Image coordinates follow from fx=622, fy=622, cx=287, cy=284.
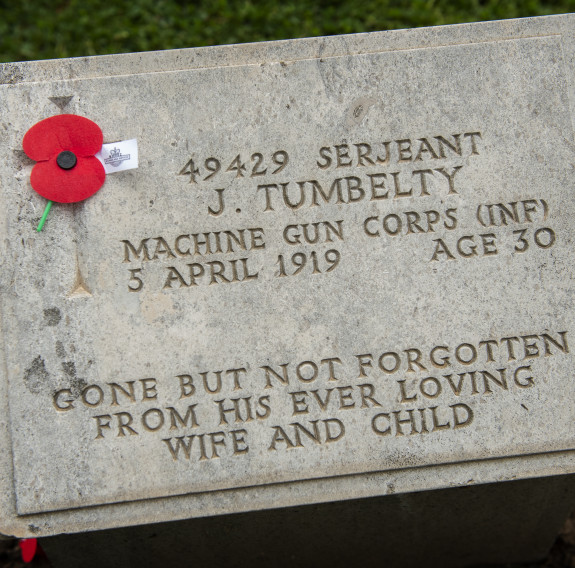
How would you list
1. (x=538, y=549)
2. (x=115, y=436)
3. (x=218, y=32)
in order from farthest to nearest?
1. (x=218, y=32)
2. (x=538, y=549)
3. (x=115, y=436)

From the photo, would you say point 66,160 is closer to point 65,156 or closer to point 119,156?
point 65,156

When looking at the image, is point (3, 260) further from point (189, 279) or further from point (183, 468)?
point (183, 468)

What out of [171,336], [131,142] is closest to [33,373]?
[171,336]

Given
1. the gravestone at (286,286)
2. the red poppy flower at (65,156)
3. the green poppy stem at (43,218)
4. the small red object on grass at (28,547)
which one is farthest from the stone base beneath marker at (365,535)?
the red poppy flower at (65,156)

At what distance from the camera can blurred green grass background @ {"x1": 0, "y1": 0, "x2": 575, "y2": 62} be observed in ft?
11.8

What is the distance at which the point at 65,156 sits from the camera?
2.14 meters

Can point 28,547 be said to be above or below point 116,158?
below

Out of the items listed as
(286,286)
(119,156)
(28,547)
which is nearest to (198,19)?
(119,156)

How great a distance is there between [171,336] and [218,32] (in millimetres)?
2205

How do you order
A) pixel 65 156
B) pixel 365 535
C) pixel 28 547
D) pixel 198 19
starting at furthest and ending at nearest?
pixel 198 19 < pixel 365 535 < pixel 28 547 < pixel 65 156

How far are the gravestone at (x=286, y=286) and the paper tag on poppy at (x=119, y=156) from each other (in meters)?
0.03

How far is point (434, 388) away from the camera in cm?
218

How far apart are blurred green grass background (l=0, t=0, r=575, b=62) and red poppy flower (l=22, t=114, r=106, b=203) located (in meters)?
1.64

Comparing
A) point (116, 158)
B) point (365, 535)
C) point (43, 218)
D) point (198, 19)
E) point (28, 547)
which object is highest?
point (198, 19)
